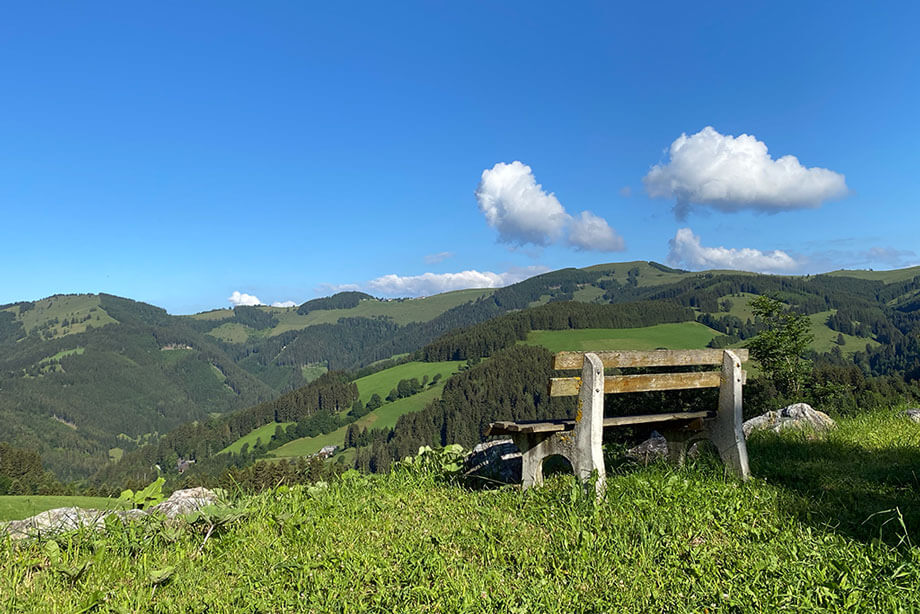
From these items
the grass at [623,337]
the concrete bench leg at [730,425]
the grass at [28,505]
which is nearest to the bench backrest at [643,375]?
the concrete bench leg at [730,425]

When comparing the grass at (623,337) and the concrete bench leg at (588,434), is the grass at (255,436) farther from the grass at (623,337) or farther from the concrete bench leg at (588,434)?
the concrete bench leg at (588,434)

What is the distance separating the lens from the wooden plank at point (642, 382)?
608 cm

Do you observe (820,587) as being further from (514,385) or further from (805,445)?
(514,385)

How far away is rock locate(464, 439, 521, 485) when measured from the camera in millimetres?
7705

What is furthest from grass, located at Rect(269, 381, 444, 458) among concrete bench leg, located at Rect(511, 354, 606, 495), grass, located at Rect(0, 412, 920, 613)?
grass, located at Rect(0, 412, 920, 613)

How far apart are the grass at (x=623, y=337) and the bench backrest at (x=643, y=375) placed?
143 metres

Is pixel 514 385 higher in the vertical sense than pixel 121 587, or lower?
lower

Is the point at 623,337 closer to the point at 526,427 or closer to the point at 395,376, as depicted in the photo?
the point at 395,376

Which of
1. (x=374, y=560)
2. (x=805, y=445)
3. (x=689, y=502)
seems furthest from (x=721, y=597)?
(x=805, y=445)

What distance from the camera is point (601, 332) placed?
179 metres

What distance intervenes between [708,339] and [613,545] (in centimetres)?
19125

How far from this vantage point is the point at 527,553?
14.3 feet

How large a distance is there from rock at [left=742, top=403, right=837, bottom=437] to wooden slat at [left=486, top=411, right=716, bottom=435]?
127 inches

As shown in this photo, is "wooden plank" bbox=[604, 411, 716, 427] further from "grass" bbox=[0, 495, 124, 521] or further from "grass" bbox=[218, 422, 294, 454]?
"grass" bbox=[218, 422, 294, 454]
